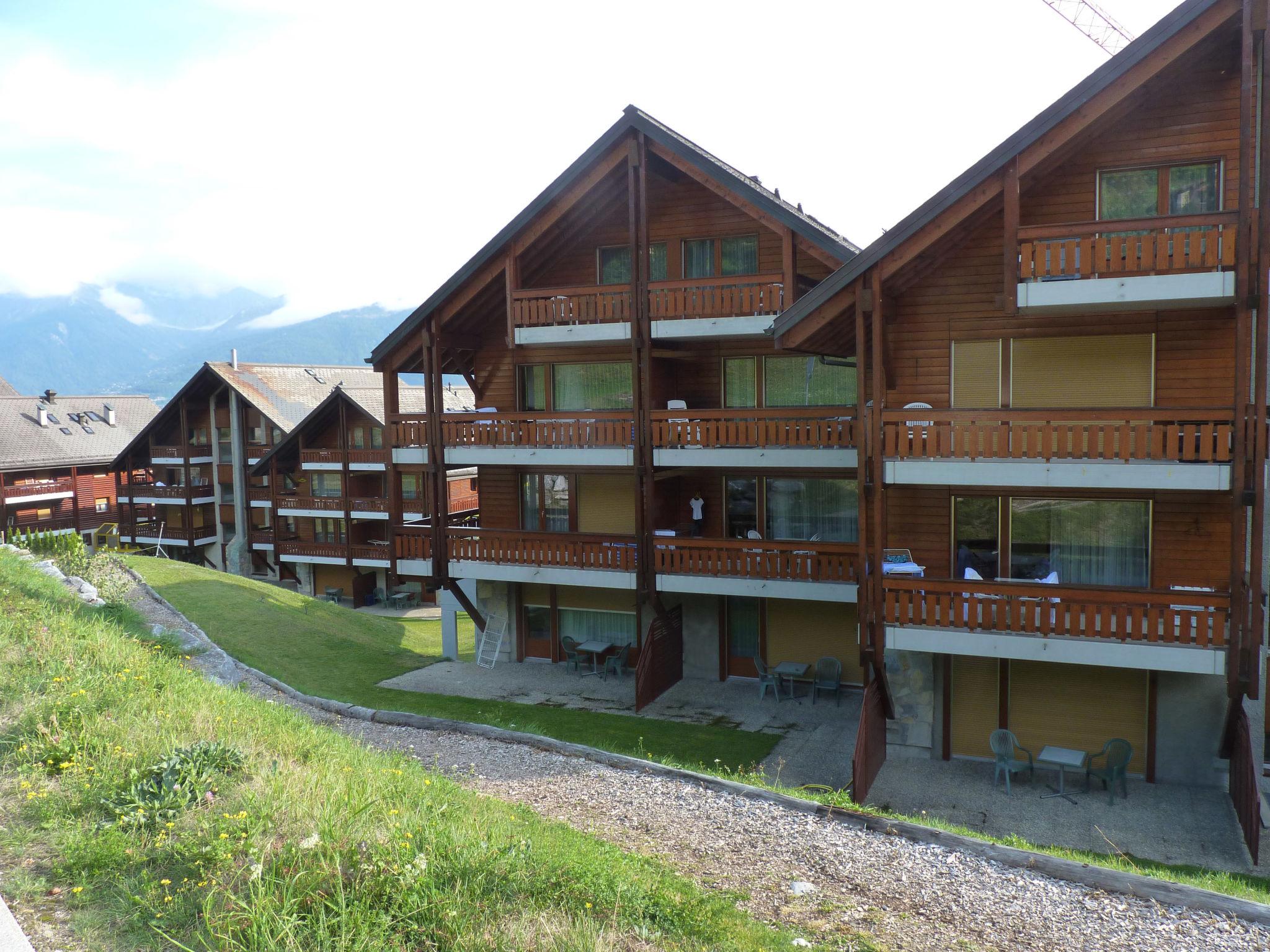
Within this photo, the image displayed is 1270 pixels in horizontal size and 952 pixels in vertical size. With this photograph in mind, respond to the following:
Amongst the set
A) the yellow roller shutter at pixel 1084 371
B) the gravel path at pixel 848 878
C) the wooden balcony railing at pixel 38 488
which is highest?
the yellow roller shutter at pixel 1084 371

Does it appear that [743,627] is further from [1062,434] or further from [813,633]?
[1062,434]

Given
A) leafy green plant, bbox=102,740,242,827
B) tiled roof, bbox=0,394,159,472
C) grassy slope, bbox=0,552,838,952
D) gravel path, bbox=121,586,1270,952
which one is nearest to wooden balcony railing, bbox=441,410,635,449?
A: gravel path, bbox=121,586,1270,952

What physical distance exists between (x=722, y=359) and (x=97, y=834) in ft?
47.6

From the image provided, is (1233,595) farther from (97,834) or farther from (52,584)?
(52,584)

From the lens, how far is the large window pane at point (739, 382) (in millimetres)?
19203

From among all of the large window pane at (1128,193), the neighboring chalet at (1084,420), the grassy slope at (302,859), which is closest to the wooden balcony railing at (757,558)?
the neighboring chalet at (1084,420)

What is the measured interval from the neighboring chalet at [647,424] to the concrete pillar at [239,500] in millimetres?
28251

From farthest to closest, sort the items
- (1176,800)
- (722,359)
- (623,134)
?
(722,359), (623,134), (1176,800)

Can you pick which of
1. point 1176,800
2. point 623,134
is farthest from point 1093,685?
point 623,134

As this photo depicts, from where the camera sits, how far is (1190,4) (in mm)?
11719

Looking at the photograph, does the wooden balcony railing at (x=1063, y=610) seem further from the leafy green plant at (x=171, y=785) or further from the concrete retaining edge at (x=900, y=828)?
the leafy green plant at (x=171, y=785)

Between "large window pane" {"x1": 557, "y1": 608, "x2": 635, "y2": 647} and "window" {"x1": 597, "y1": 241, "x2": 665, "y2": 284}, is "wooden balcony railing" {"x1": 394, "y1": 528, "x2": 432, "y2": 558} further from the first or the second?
"window" {"x1": 597, "y1": 241, "x2": 665, "y2": 284}

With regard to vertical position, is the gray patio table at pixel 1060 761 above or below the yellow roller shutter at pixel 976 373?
below

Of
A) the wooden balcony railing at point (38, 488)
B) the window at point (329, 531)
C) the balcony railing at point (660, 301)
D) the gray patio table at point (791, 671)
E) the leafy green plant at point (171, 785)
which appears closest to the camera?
the leafy green plant at point (171, 785)
